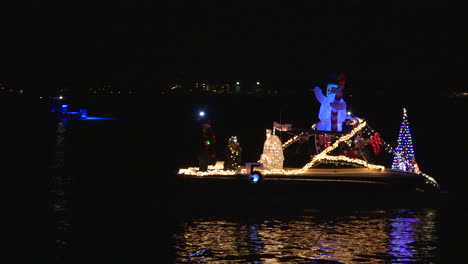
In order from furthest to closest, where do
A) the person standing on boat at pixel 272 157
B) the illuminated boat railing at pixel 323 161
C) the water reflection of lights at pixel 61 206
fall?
the person standing on boat at pixel 272 157, the illuminated boat railing at pixel 323 161, the water reflection of lights at pixel 61 206

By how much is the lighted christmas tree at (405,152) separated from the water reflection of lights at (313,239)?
3620mm

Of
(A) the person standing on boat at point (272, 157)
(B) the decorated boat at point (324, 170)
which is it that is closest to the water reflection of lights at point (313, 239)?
(B) the decorated boat at point (324, 170)

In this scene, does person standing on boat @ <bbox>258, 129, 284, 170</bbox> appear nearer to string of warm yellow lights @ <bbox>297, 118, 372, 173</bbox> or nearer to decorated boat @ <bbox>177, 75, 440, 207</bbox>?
decorated boat @ <bbox>177, 75, 440, 207</bbox>

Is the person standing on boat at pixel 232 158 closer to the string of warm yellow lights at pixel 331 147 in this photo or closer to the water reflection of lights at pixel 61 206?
the string of warm yellow lights at pixel 331 147

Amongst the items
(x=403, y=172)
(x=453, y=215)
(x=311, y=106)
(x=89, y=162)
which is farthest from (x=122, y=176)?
(x=311, y=106)

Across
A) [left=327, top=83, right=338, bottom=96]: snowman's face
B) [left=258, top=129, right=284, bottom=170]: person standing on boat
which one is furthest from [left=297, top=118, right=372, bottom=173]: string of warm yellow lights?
[left=327, top=83, right=338, bottom=96]: snowman's face

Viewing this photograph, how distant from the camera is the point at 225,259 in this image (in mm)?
15852

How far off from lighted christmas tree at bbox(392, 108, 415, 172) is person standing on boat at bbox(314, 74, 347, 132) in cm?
161

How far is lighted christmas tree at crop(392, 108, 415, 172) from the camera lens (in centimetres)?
2439

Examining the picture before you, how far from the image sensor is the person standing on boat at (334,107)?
24.1 m

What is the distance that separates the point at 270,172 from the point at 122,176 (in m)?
7.38

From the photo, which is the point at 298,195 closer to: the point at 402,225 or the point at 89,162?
the point at 402,225

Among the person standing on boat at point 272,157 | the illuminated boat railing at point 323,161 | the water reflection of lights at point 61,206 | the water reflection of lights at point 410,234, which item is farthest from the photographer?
the person standing on boat at point 272,157

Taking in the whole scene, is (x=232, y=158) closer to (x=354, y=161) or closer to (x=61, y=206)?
(x=354, y=161)
